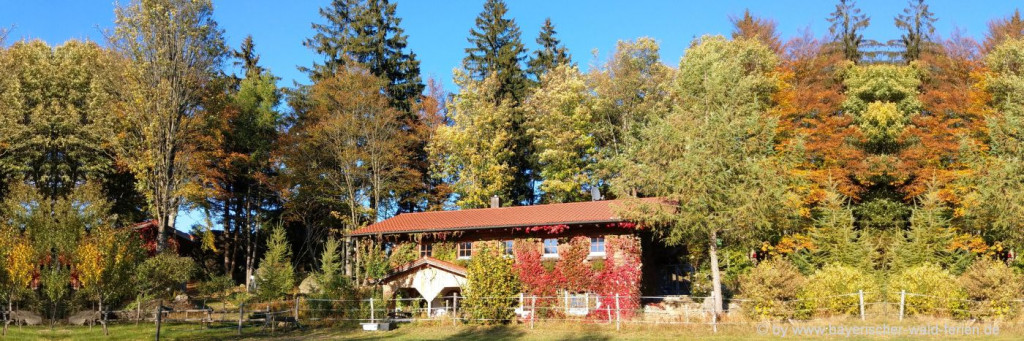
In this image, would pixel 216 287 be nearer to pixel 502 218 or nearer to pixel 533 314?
pixel 502 218

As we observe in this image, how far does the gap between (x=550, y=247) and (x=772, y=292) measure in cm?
909

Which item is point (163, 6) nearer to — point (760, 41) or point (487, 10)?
point (487, 10)

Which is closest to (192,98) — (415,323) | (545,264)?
(415,323)

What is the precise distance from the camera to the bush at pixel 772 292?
21297mm

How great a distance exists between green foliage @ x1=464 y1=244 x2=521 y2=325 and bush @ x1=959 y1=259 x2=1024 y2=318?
46.5 ft

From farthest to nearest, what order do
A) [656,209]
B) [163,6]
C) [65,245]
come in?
[163,6] → [656,209] → [65,245]

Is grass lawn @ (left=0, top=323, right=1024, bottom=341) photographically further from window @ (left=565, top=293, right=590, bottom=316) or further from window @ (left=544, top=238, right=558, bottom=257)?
window @ (left=544, top=238, right=558, bottom=257)

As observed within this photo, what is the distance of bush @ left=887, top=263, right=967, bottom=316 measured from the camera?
66.7ft

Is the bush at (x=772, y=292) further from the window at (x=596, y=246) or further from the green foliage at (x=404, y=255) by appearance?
the green foliage at (x=404, y=255)

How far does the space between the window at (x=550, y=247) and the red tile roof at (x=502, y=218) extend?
35.5 inches

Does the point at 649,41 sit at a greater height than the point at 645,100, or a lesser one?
greater

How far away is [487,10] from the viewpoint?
159 ft

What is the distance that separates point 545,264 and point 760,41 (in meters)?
19.2

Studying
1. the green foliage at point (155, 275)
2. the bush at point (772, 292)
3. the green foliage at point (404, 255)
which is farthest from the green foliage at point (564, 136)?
the green foliage at point (155, 275)
